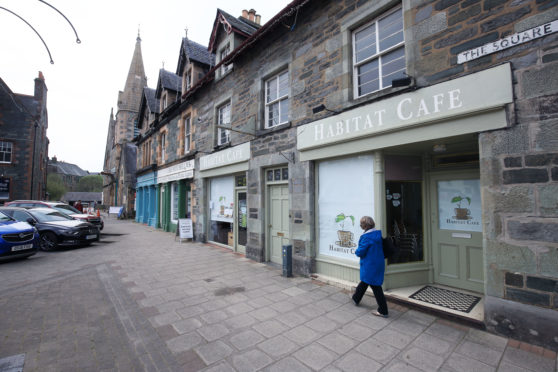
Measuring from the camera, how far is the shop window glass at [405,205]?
202 inches

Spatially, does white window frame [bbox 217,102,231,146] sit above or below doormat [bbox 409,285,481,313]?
above

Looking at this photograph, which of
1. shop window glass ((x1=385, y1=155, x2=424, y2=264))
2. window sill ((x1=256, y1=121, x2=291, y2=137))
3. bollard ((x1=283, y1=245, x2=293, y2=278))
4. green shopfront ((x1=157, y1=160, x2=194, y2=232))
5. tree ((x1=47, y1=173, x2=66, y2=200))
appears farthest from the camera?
tree ((x1=47, y1=173, x2=66, y2=200))

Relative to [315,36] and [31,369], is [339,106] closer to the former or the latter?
[315,36]

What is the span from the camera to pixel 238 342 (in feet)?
10.7

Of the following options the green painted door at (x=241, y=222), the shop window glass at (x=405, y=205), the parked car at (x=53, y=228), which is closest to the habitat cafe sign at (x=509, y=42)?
the shop window glass at (x=405, y=205)

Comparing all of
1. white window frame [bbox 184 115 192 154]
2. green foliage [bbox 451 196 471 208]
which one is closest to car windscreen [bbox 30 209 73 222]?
white window frame [bbox 184 115 192 154]

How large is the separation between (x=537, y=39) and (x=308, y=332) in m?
4.83

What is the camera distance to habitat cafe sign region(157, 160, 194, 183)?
1173cm

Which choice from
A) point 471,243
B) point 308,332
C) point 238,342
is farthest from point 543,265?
point 238,342

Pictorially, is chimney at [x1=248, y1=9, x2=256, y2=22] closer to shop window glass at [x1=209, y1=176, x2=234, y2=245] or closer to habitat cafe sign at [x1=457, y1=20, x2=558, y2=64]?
shop window glass at [x1=209, y1=176, x2=234, y2=245]

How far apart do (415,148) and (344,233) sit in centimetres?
222

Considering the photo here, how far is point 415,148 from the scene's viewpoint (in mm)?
5008

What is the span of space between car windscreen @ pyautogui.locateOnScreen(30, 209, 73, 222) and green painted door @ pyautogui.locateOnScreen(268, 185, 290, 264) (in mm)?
8711

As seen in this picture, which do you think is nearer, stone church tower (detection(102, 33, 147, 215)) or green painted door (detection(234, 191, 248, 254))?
green painted door (detection(234, 191, 248, 254))
